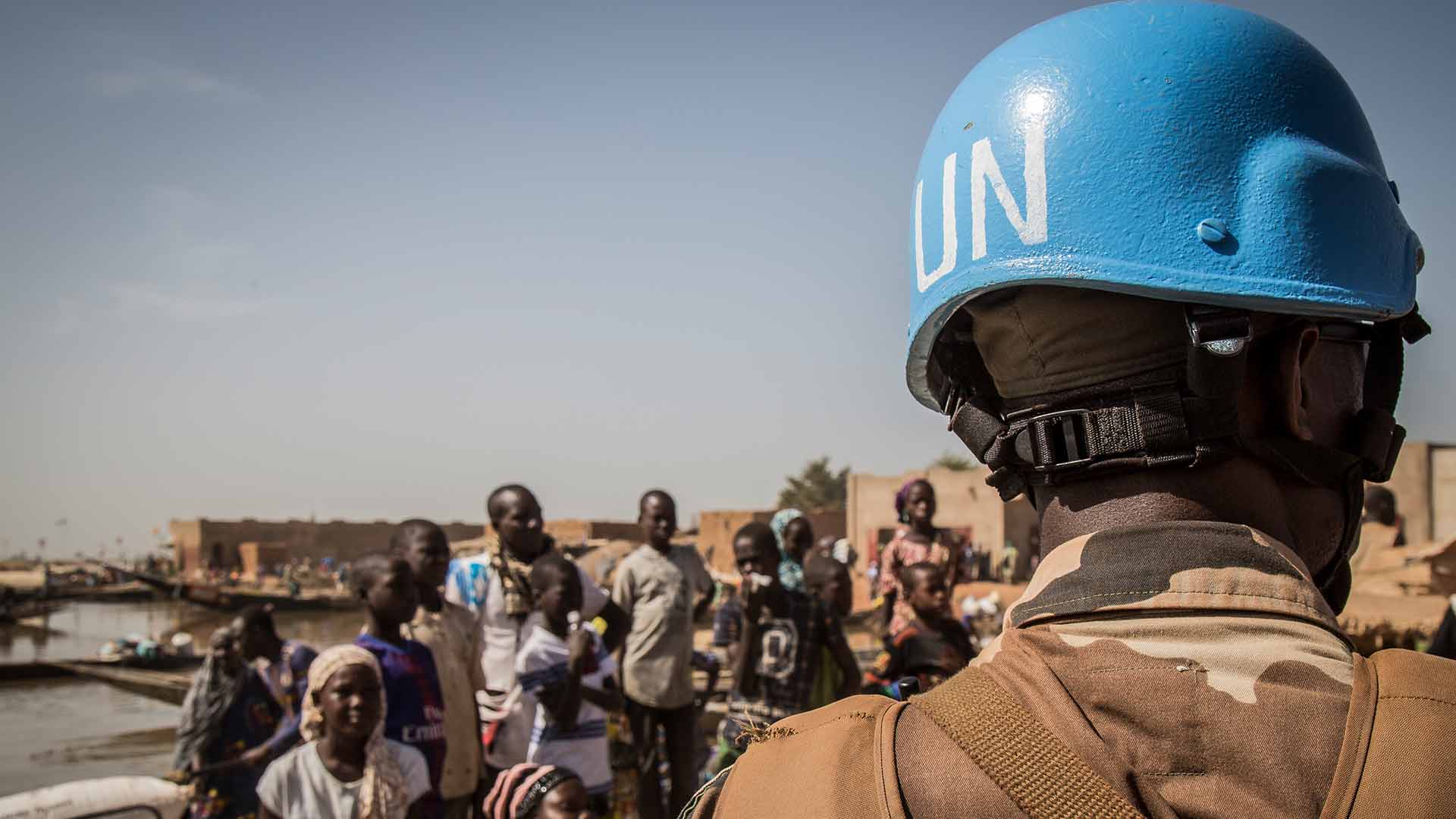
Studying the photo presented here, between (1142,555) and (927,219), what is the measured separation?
0.53 metres

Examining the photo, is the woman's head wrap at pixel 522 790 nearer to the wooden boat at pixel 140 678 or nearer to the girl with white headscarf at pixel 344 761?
the girl with white headscarf at pixel 344 761

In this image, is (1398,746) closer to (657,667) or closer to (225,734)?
(657,667)

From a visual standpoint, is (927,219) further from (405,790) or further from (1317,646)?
(405,790)

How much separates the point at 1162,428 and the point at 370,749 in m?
3.70

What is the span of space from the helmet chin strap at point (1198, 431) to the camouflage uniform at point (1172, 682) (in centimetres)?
9

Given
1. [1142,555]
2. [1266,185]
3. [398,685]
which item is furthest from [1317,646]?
[398,685]

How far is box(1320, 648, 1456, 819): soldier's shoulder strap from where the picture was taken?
0.92 meters

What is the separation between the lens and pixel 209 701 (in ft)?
19.8

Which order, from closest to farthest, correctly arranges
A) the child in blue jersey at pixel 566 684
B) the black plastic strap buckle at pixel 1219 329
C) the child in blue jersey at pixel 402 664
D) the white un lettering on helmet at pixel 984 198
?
the black plastic strap buckle at pixel 1219 329 → the white un lettering on helmet at pixel 984 198 → the child in blue jersey at pixel 402 664 → the child in blue jersey at pixel 566 684

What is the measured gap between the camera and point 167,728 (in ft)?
42.4

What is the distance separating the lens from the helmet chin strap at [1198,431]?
45.6 inches

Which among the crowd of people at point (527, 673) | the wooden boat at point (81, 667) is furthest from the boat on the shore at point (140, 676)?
the crowd of people at point (527, 673)

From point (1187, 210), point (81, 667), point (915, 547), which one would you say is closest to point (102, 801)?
point (1187, 210)

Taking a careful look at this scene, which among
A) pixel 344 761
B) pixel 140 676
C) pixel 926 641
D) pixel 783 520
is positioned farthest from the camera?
pixel 140 676
